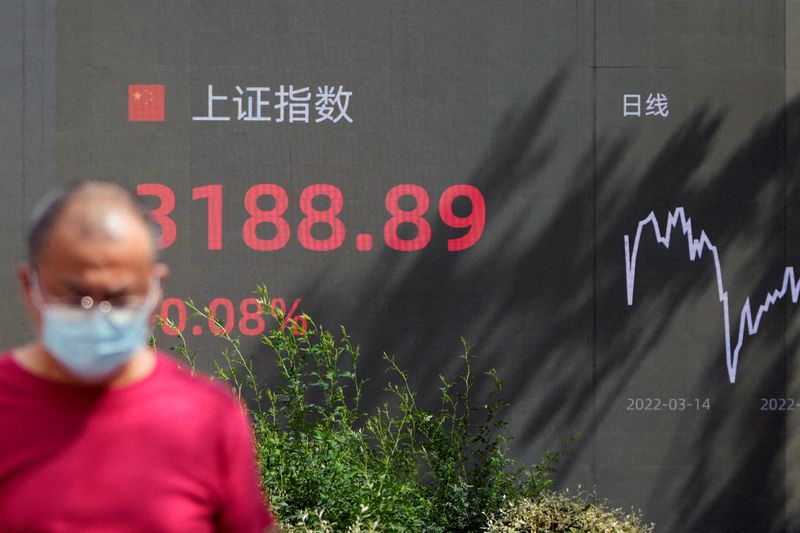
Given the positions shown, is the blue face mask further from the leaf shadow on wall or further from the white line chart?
the white line chart

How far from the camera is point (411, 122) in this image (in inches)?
257

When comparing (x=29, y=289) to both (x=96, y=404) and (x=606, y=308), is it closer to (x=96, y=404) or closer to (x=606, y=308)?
(x=96, y=404)

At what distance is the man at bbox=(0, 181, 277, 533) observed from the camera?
5.36 ft

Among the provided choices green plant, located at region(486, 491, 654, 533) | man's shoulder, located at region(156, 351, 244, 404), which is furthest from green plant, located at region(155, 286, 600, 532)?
man's shoulder, located at region(156, 351, 244, 404)

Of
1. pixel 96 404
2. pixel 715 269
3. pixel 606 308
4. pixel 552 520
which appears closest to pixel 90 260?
pixel 96 404

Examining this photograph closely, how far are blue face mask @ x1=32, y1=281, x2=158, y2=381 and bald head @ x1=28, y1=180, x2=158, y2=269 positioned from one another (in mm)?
82

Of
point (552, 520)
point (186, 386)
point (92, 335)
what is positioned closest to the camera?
point (92, 335)

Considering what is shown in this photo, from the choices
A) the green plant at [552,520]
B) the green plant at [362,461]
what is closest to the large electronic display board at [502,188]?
the green plant at [362,461]

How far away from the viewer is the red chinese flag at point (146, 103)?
6.46 metres

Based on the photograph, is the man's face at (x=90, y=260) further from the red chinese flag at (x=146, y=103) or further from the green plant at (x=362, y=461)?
the red chinese flag at (x=146, y=103)

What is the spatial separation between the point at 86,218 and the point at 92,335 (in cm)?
18

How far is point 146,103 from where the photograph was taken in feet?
21.2

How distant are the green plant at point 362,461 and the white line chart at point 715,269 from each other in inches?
43.8

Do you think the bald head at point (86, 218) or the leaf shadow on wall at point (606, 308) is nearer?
the bald head at point (86, 218)
